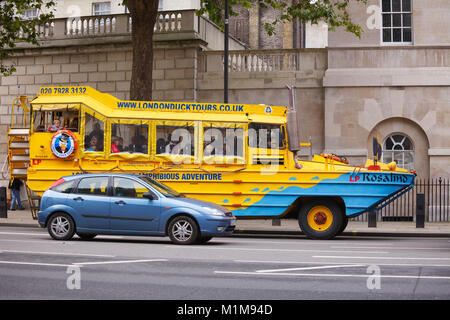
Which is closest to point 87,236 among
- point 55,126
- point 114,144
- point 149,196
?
point 149,196


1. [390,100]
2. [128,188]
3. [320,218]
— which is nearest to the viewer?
[128,188]

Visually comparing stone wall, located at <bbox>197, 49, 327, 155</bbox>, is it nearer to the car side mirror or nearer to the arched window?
the arched window

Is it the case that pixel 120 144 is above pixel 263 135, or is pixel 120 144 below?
below

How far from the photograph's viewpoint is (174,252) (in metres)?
12.3

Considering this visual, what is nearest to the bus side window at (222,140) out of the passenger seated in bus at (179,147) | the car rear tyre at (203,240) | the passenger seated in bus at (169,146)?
the passenger seated in bus at (179,147)

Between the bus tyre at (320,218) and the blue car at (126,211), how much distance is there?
2.94 m

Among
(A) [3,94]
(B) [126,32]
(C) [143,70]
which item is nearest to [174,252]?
(C) [143,70]

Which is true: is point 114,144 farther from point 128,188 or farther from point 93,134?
point 128,188

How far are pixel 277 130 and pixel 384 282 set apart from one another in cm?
843

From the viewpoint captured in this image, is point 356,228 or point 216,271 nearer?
point 216,271

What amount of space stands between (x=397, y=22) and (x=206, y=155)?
12.1 meters

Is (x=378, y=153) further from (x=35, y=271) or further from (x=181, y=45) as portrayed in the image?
(x=181, y=45)

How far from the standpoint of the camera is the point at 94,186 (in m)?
14.4

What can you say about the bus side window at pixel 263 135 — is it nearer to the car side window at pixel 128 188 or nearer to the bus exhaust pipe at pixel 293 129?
the bus exhaust pipe at pixel 293 129
